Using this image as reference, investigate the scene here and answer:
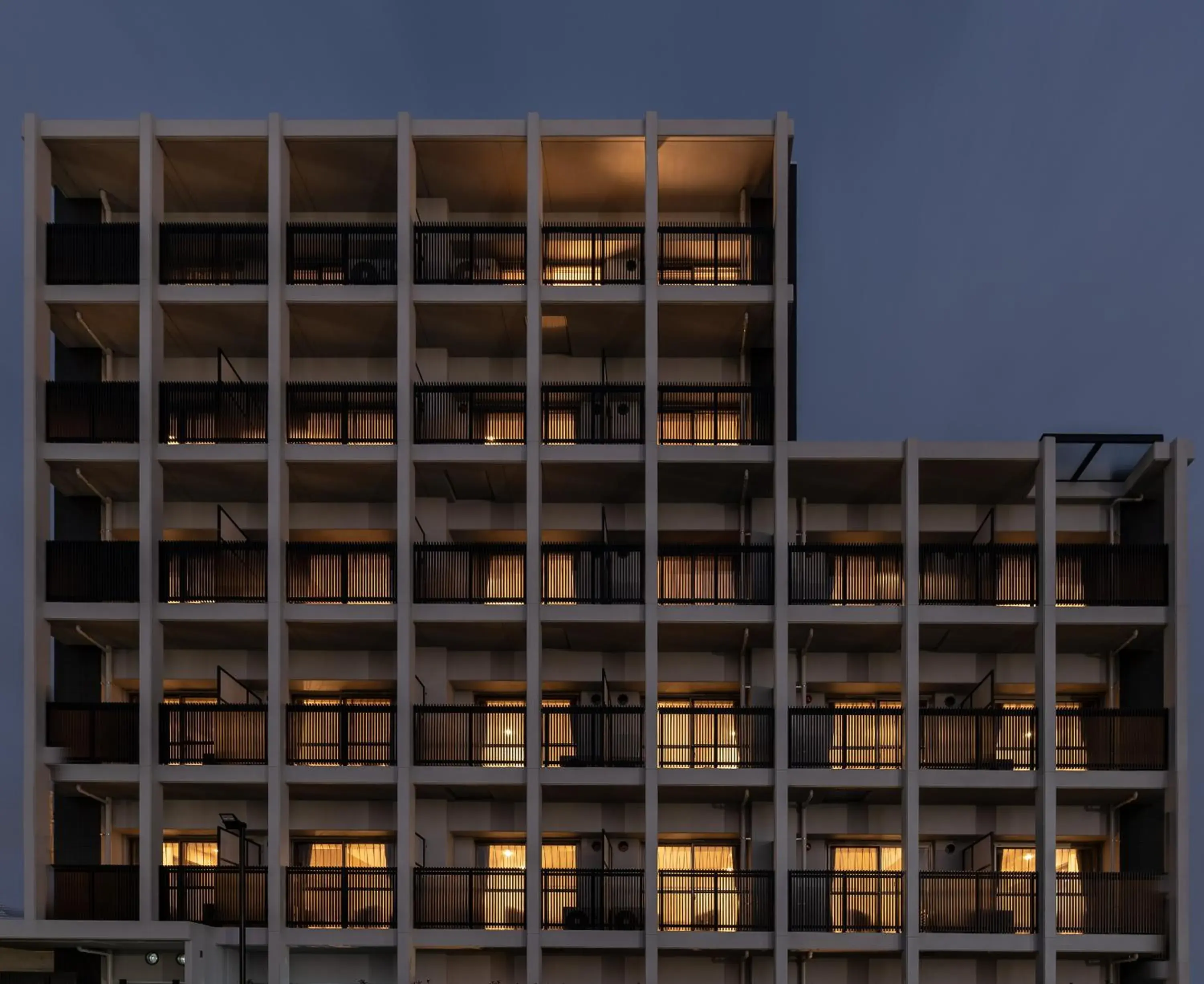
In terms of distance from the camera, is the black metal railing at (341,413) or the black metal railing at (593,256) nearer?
the black metal railing at (341,413)

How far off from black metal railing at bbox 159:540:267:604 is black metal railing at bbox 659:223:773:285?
38.2 ft

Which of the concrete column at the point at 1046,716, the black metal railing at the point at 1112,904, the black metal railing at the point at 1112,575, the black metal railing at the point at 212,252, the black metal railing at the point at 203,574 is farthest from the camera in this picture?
the black metal railing at the point at 212,252

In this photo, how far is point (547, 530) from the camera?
28.8m

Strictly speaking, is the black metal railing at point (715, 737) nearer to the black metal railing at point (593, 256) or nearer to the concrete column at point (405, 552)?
the concrete column at point (405, 552)

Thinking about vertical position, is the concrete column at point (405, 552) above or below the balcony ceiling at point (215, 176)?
below

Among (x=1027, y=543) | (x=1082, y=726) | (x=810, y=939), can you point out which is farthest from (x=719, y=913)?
(x=1027, y=543)

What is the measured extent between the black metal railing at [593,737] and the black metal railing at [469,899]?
2.67 metres

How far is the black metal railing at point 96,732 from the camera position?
26.0 metres

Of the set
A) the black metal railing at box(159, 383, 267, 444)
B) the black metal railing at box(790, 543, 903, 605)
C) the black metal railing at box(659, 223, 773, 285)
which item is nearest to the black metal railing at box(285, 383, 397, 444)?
the black metal railing at box(159, 383, 267, 444)

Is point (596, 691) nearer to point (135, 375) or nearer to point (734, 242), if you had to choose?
point (734, 242)

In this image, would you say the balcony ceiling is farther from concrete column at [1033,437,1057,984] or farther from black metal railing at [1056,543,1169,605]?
black metal railing at [1056,543,1169,605]

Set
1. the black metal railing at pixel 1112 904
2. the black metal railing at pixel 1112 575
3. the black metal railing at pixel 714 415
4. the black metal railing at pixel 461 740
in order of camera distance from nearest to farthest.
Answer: the black metal railing at pixel 1112 904 → the black metal railing at pixel 461 740 → the black metal railing at pixel 1112 575 → the black metal railing at pixel 714 415

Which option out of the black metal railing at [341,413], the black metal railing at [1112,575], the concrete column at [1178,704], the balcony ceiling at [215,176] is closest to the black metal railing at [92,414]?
the black metal railing at [341,413]

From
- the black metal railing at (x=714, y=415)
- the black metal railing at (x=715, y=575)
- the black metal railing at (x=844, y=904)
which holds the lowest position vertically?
the black metal railing at (x=844, y=904)
